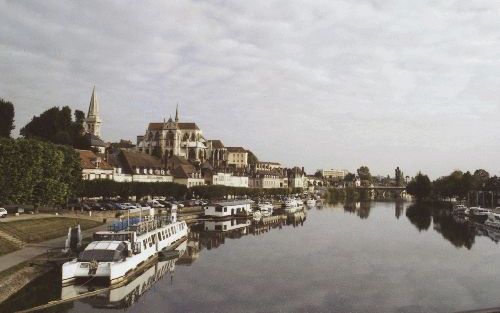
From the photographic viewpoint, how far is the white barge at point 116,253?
32375mm

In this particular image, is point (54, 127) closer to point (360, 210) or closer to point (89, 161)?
point (89, 161)

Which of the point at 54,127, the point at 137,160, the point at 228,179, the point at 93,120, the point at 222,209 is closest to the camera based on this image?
the point at 222,209

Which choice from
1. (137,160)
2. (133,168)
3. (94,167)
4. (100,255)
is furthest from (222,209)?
(100,255)

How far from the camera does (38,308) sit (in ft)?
88.1

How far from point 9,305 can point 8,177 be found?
27.5 m

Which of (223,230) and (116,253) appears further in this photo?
(223,230)

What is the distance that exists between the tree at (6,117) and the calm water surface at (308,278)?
64411 millimetres

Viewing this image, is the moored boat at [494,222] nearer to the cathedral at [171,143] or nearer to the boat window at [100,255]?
the boat window at [100,255]

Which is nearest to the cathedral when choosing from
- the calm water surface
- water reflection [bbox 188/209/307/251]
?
water reflection [bbox 188/209/307/251]

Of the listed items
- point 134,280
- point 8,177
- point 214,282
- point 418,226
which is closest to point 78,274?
point 134,280

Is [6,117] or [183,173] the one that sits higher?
[6,117]

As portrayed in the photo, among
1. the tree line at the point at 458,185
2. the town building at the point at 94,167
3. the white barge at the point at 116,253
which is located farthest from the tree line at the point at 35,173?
the tree line at the point at 458,185

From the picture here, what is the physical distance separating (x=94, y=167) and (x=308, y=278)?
65.0 metres

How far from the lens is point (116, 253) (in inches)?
1341
